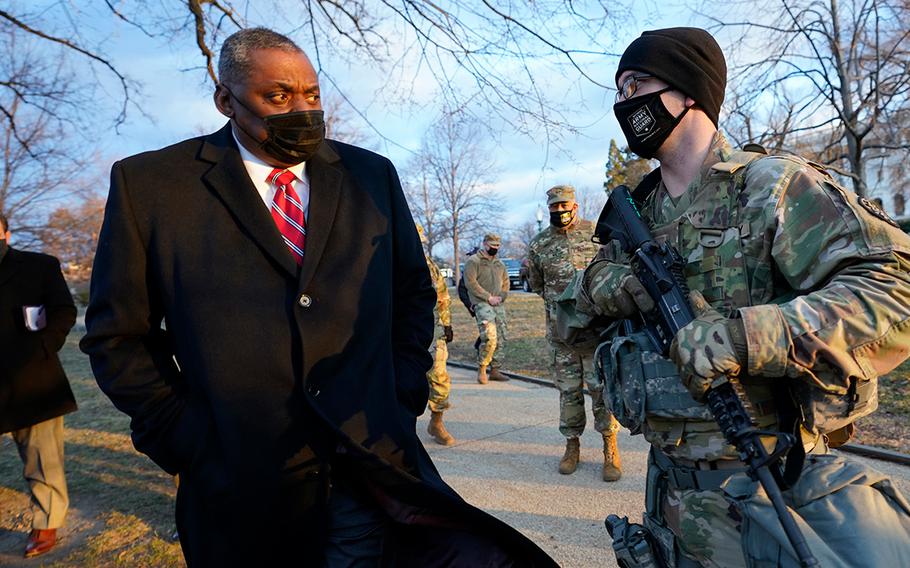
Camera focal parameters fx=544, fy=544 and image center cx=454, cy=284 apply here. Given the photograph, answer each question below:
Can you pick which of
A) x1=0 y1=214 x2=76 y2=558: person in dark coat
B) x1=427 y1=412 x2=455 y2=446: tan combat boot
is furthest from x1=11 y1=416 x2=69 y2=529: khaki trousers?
x1=427 y1=412 x2=455 y2=446: tan combat boot

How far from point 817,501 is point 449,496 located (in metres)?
0.98

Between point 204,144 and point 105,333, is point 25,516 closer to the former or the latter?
point 105,333

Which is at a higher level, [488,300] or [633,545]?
[488,300]

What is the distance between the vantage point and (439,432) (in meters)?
5.37

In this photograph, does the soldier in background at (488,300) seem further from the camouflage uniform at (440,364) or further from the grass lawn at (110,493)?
the grass lawn at (110,493)

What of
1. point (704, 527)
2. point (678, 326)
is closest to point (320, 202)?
point (678, 326)

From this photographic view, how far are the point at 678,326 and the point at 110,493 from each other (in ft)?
15.2

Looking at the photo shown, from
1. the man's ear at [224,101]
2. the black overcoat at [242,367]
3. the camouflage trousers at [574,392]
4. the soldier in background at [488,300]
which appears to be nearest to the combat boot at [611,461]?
the camouflage trousers at [574,392]

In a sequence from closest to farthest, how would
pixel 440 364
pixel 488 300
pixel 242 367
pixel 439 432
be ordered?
pixel 242 367
pixel 439 432
pixel 440 364
pixel 488 300

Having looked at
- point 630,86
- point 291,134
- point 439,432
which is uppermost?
point 630,86

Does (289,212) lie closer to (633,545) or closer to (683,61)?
(683,61)

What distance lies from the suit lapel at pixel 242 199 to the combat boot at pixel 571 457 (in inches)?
135

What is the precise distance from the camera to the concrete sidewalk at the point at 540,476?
11.3ft

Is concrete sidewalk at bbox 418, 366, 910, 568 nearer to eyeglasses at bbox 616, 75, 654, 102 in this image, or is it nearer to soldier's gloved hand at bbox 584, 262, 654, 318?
soldier's gloved hand at bbox 584, 262, 654, 318
